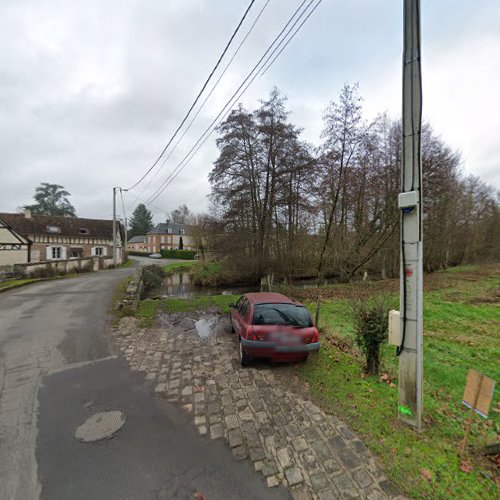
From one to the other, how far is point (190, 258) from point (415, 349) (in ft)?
153

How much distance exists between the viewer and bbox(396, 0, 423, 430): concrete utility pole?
2.92m

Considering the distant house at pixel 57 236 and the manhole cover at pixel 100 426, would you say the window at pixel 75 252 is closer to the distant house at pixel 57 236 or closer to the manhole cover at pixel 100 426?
the distant house at pixel 57 236

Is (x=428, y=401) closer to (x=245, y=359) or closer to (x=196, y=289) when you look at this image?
(x=245, y=359)

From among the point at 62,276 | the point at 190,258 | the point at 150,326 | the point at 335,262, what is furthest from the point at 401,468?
the point at 190,258

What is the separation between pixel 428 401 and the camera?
3.60 m

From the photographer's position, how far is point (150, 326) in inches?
291

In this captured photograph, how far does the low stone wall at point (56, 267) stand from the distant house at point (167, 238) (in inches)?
1603

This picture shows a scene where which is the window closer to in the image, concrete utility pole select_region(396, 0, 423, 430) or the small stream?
the small stream

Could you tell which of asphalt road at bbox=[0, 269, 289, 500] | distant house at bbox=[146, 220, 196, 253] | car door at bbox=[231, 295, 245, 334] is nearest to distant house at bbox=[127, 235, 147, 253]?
distant house at bbox=[146, 220, 196, 253]

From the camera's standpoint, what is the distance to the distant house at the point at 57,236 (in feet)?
83.7

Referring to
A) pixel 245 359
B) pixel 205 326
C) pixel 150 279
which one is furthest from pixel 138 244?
pixel 245 359

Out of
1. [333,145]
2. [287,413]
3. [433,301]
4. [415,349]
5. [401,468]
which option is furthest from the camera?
[333,145]

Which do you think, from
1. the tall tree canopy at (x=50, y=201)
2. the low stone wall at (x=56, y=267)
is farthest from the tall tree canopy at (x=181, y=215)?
the low stone wall at (x=56, y=267)

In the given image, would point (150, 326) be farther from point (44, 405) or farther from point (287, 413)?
point (287, 413)
